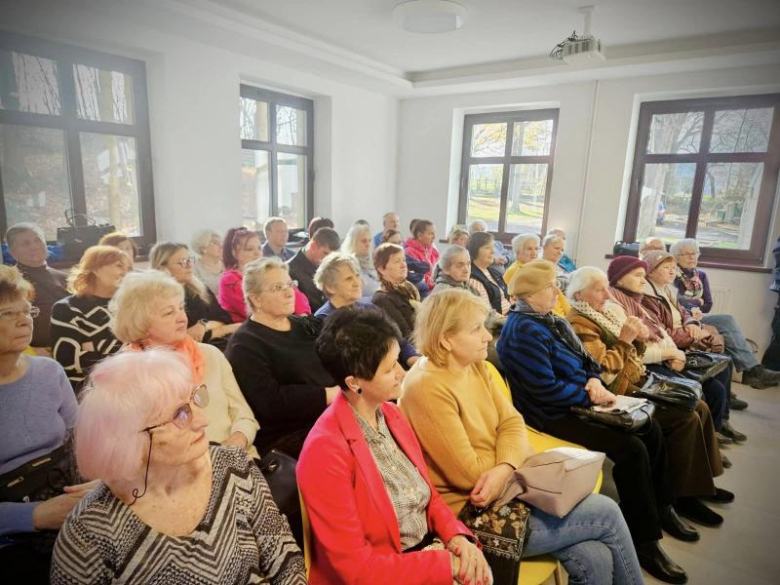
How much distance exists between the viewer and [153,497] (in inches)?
38.5

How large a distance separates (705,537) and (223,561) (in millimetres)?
2208

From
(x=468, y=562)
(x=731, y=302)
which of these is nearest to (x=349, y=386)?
(x=468, y=562)

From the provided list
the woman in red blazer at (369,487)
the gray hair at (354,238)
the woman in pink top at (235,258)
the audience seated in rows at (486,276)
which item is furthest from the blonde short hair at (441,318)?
the gray hair at (354,238)

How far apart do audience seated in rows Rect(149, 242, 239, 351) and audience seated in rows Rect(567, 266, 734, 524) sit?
81.3 inches

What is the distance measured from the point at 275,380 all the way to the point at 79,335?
954mm

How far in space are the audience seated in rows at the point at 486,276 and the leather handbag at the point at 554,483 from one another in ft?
A: 7.30

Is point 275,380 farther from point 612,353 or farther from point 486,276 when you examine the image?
point 486,276

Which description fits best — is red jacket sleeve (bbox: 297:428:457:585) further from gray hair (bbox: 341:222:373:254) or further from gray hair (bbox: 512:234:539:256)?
gray hair (bbox: 512:234:539:256)

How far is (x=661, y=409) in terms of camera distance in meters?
2.22

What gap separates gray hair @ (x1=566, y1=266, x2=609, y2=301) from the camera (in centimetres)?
252

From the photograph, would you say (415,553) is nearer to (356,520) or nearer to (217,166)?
(356,520)

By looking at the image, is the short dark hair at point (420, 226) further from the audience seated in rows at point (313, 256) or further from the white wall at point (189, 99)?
the white wall at point (189, 99)

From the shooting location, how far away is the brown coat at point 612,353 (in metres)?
2.39

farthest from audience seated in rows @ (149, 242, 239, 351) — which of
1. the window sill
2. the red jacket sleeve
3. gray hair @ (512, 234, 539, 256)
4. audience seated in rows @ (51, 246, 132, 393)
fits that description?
the window sill
